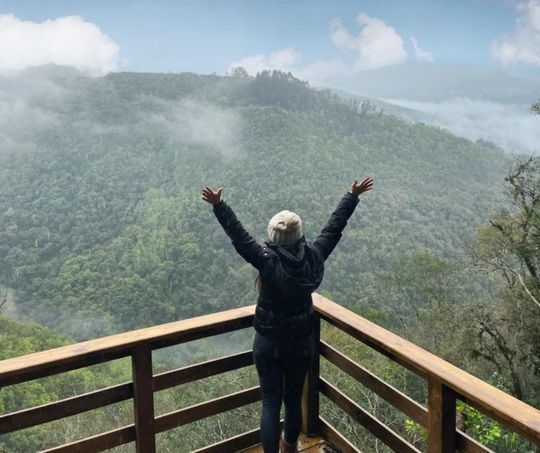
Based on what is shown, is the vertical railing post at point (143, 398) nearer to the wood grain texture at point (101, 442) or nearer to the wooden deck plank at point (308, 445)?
the wood grain texture at point (101, 442)

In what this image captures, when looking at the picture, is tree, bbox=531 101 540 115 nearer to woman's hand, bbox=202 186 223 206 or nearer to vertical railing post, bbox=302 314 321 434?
vertical railing post, bbox=302 314 321 434

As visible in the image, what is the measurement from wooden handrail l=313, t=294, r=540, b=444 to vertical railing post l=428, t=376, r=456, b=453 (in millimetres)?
27

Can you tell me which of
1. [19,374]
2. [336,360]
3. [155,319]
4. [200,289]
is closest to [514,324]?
[336,360]

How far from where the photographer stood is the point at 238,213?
41344 mm

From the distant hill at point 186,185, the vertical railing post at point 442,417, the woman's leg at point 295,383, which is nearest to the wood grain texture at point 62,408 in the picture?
the woman's leg at point 295,383

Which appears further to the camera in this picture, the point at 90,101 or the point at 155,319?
the point at 90,101

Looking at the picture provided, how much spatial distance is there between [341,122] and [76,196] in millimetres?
34762

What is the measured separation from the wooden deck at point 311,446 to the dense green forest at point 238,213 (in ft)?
16.3

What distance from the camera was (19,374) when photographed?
1.55m

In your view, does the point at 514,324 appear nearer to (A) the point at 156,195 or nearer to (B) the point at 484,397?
(B) the point at 484,397

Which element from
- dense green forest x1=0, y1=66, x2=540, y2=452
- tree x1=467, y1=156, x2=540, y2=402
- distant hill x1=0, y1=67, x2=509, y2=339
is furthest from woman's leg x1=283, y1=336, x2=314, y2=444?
distant hill x1=0, y1=67, x2=509, y2=339

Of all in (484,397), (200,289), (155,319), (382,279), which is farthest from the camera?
(200,289)

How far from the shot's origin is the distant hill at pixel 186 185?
34062 mm

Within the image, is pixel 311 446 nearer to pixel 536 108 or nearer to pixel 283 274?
pixel 283 274
